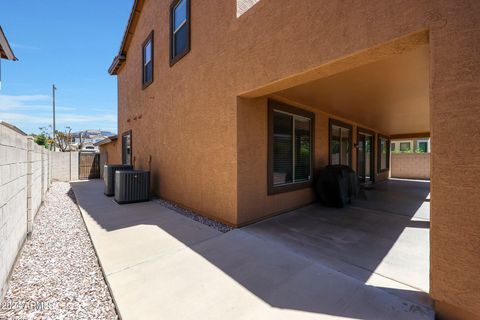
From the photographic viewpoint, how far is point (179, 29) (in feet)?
21.1

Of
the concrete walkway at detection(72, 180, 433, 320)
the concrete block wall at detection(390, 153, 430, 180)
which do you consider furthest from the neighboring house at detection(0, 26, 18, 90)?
the concrete block wall at detection(390, 153, 430, 180)

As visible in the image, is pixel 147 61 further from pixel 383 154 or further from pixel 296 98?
Result: pixel 383 154

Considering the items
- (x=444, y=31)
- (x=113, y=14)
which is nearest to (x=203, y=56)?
(x=444, y=31)

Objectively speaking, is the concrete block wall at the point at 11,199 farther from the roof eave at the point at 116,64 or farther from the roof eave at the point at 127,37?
the roof eave at the point at 116,64

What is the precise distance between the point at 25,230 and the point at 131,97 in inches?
325

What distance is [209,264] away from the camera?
3.01 m

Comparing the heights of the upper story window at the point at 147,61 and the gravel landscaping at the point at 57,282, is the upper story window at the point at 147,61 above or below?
above

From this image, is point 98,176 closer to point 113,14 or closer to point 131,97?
point 131,97

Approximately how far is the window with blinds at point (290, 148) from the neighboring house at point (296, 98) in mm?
41

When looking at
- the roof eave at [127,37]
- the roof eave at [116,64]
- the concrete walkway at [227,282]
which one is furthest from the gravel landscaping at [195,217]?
the roof eave at [116,64]

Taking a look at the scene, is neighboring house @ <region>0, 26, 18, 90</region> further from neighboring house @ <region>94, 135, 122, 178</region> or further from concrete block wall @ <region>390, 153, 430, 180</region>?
concrete block wall @ <region>390, 153, 430, 180</region>

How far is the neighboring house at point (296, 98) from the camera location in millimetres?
1879

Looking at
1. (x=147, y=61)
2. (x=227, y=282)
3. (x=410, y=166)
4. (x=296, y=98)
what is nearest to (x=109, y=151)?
(x=147, y=61)

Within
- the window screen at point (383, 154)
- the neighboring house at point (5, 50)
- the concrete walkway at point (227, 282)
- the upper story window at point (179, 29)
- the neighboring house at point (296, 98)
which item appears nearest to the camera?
the neighboring house at point (296, 98)
